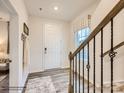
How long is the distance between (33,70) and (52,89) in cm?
279

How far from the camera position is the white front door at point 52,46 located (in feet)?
22.2

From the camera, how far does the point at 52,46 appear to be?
6.97m

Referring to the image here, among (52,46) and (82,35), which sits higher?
(82,35)

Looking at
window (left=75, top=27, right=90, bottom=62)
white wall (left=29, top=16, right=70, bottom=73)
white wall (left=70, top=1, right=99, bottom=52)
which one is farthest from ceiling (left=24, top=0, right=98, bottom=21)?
white wall (left=29, top=16, right=70, bottom=73)

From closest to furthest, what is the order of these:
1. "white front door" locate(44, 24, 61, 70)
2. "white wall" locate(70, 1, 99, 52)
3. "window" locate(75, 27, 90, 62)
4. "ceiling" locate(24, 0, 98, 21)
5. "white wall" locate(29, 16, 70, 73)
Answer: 1. "ceiling" locate(24, 0, 98, 21)
2. "white wall" locate(70, 1, 99, 52)
3. "window" locate(75, 27, 90, 62)
4. "white wall" locate(29, 16, 70, 73)
5. "white front door" locate(44, 24, 61, 70)

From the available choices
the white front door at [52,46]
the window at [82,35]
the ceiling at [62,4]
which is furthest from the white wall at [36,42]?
the window at [82,35]

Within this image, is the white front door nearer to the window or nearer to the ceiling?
the window

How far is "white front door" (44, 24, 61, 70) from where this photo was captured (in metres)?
6.77

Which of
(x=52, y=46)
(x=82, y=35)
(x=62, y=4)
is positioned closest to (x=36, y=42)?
(x=52, y=46)

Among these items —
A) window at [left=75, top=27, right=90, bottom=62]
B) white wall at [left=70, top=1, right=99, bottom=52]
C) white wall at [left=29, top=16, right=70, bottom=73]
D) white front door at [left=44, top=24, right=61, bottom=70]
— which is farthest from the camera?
white front door at [left=44, top=24, right=61, bottom=70]

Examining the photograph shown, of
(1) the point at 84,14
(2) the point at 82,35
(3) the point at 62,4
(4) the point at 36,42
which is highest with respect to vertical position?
(3) the point at 62,4

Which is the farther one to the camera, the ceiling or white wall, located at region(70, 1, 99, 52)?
white wall, located at region(70, 1, 99, 52)

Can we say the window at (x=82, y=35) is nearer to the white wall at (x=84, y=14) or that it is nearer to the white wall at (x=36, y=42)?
the white wall at (x=84, y=14)

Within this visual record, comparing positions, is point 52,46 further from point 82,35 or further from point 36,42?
point 82,35
